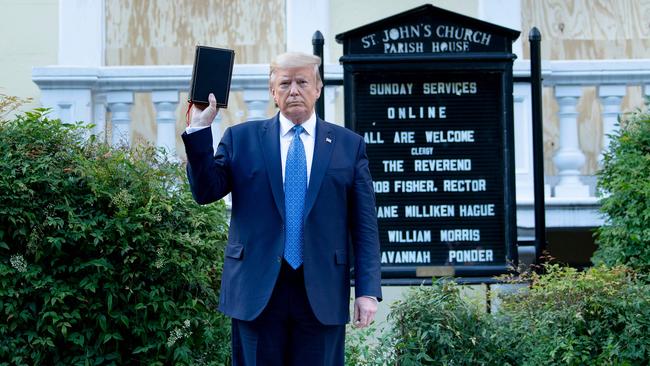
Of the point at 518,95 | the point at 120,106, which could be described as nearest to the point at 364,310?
the point at 518,95

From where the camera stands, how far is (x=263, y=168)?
4.13 meters

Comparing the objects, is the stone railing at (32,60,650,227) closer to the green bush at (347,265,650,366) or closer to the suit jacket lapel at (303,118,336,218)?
the green bush at (347,265,650,366)

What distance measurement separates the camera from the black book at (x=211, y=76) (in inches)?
158

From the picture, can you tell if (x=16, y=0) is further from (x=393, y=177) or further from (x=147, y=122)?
(x=393, y=177)

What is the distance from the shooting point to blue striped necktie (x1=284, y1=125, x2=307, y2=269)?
404 cm

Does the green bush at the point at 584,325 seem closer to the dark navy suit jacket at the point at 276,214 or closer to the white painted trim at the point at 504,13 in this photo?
the dark navy suit jacket at the point at 276,214

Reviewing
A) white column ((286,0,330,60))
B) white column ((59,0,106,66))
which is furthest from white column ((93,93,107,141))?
white column ((286,0,330,60))

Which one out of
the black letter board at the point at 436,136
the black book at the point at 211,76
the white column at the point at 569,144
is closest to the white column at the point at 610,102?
the white column at the point at 569,144

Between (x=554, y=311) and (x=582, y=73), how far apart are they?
8.88 feet

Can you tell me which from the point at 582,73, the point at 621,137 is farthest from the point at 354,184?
the point at 582,73

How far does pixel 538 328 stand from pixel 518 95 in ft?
8.65

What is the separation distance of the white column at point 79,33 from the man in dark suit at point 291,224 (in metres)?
4.03

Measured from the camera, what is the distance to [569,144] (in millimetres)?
7586

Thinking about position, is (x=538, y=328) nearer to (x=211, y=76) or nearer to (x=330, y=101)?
(x=211, y=76)
